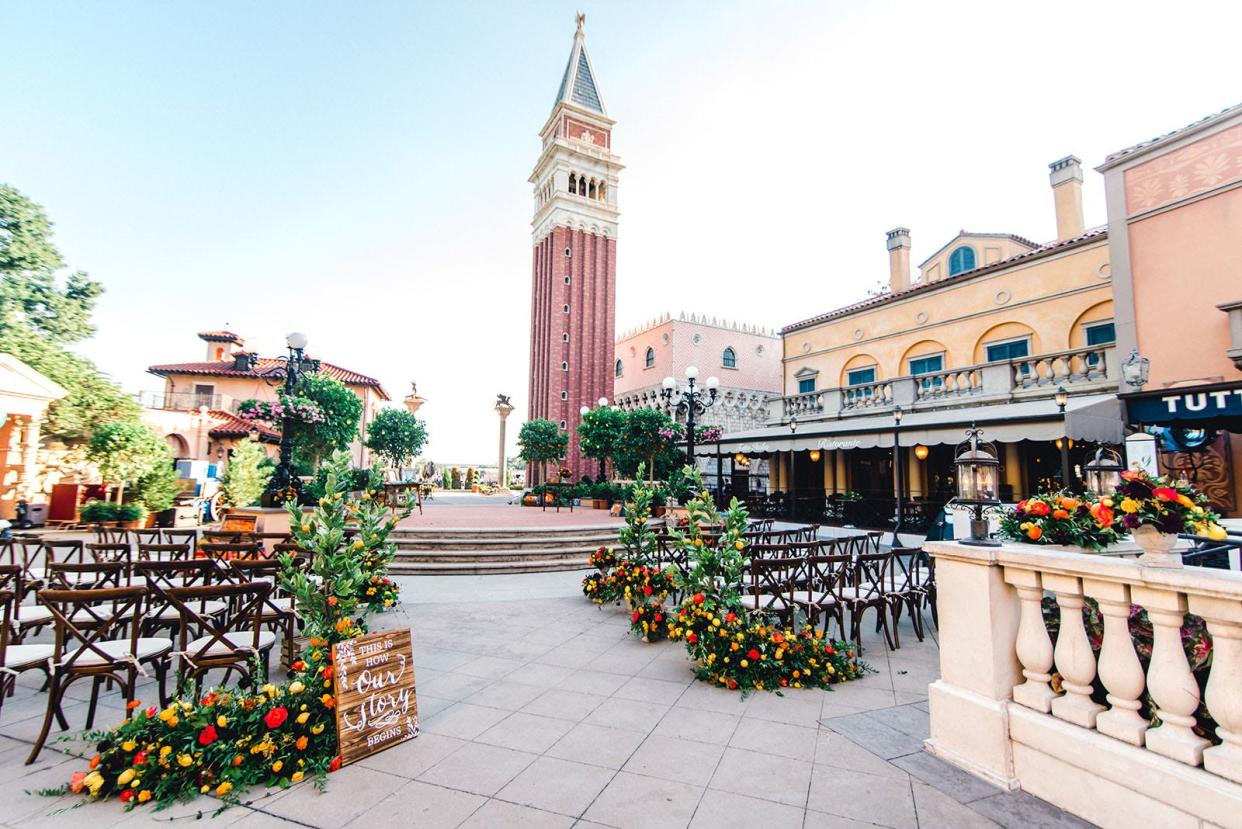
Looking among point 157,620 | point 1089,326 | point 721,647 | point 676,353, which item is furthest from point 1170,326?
point 676,353

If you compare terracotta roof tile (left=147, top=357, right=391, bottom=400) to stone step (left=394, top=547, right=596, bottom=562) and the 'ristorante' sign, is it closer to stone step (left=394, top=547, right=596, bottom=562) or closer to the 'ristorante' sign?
stone step (left=394, top=547, right=596, bottom=562)

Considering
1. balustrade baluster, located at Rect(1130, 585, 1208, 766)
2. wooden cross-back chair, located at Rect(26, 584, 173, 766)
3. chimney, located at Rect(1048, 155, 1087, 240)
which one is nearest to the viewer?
balustrade baluster, located at Rect(1130, 585, 1208, 766)

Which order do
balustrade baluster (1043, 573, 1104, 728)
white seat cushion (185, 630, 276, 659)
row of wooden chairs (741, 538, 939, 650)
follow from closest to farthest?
balustrade baluster (1043, 573, 1104, 728) < white seat cushion (185, 630, 276, 659) < row of wooden chairs (741, 538, 939, 650)

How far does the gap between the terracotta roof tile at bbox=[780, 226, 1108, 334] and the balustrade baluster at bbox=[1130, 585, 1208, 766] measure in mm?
15064

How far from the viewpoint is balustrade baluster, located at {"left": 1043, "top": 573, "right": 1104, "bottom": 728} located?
2486 mm

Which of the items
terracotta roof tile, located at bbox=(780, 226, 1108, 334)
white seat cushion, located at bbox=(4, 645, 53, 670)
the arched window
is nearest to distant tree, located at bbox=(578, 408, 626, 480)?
terracotta roof tile, located at bbox=(780, 226, 1108, 334)

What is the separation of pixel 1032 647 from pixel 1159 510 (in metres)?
0.93

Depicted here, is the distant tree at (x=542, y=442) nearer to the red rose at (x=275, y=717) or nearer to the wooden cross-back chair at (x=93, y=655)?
the wooden cross-back chair at (x=93, y=655)

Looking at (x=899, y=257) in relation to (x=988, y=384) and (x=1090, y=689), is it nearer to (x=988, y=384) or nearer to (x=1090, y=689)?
(x=988, y=384)

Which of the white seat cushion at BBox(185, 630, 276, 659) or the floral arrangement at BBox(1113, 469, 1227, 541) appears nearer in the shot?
the floral arrangement at BBox(1113, 469, 1227, 541)


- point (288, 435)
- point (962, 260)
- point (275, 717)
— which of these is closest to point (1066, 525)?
point (275, 717)

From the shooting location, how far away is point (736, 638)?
4.38 meters

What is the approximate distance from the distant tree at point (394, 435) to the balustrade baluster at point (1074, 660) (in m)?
33.5

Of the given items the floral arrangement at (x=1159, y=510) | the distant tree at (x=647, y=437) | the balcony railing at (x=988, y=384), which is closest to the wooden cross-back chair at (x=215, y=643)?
the floral arrangement at (x=1159, y=510)
